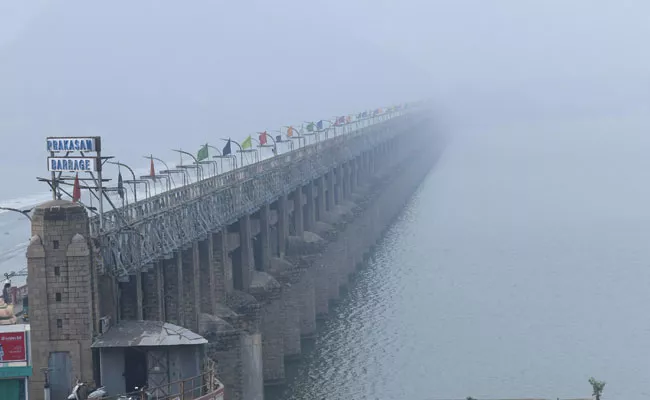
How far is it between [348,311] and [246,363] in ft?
129

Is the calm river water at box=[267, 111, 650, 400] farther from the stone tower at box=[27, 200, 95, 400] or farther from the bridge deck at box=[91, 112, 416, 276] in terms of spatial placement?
the stone tower at box=[27, 200, 95, 400]

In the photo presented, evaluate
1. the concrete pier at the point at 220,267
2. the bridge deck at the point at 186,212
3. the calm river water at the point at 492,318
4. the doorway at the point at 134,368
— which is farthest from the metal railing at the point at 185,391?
the calm river water at the point at 492,318

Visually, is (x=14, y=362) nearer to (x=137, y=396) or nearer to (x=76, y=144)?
(x=137, y=396)

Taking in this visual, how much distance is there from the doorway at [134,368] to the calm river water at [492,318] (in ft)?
98.7


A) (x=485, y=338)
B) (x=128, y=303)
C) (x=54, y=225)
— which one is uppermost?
(x=54, y=225)

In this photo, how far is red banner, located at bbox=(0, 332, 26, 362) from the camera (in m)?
→ 42.0

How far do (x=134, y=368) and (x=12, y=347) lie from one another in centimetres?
557

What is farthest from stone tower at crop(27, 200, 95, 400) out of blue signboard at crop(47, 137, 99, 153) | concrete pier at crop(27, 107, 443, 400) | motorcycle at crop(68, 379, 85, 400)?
blue signboard at crop(47, 137, 99, 153)

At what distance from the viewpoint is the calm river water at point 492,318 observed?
7756 cm

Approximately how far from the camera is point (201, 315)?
64.4m

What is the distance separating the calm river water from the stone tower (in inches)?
1226

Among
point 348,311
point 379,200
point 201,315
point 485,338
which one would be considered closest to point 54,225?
point 201,315

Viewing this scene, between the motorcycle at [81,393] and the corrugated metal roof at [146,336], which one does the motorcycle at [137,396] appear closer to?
the motorcycle at [81,393]

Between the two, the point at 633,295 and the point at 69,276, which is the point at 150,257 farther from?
the point at 633,295
